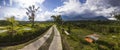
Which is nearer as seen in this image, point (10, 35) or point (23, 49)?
point (23, 49)

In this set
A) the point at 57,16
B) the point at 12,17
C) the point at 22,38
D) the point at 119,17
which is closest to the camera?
the point at 22,38

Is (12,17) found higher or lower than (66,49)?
higher

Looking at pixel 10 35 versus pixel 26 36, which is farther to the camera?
pixel 26 36

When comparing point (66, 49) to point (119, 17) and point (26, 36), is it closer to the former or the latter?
point (26, 36)

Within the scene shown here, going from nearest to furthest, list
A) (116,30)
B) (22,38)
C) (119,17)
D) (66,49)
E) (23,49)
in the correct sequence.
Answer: (23,49)
(66,49)
(22,38)
(116,30)
(119,17)

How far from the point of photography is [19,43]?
55.8m

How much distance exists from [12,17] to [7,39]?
1556 cm

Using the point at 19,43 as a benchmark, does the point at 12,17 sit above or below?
above

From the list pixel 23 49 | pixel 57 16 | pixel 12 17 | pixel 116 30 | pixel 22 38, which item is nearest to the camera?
pixel 23 49

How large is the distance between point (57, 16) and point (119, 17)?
5771 cm

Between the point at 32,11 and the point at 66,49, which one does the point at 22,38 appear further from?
the point at 32,11

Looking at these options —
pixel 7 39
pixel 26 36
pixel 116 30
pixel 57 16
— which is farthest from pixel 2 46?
pixel 57 16

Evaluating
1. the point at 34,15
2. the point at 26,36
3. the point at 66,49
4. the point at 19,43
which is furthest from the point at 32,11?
the point at 66,49

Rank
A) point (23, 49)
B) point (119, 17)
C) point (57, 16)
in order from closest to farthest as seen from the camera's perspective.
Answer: point (23, 49)
point (119, 17)
point (57, 16)
